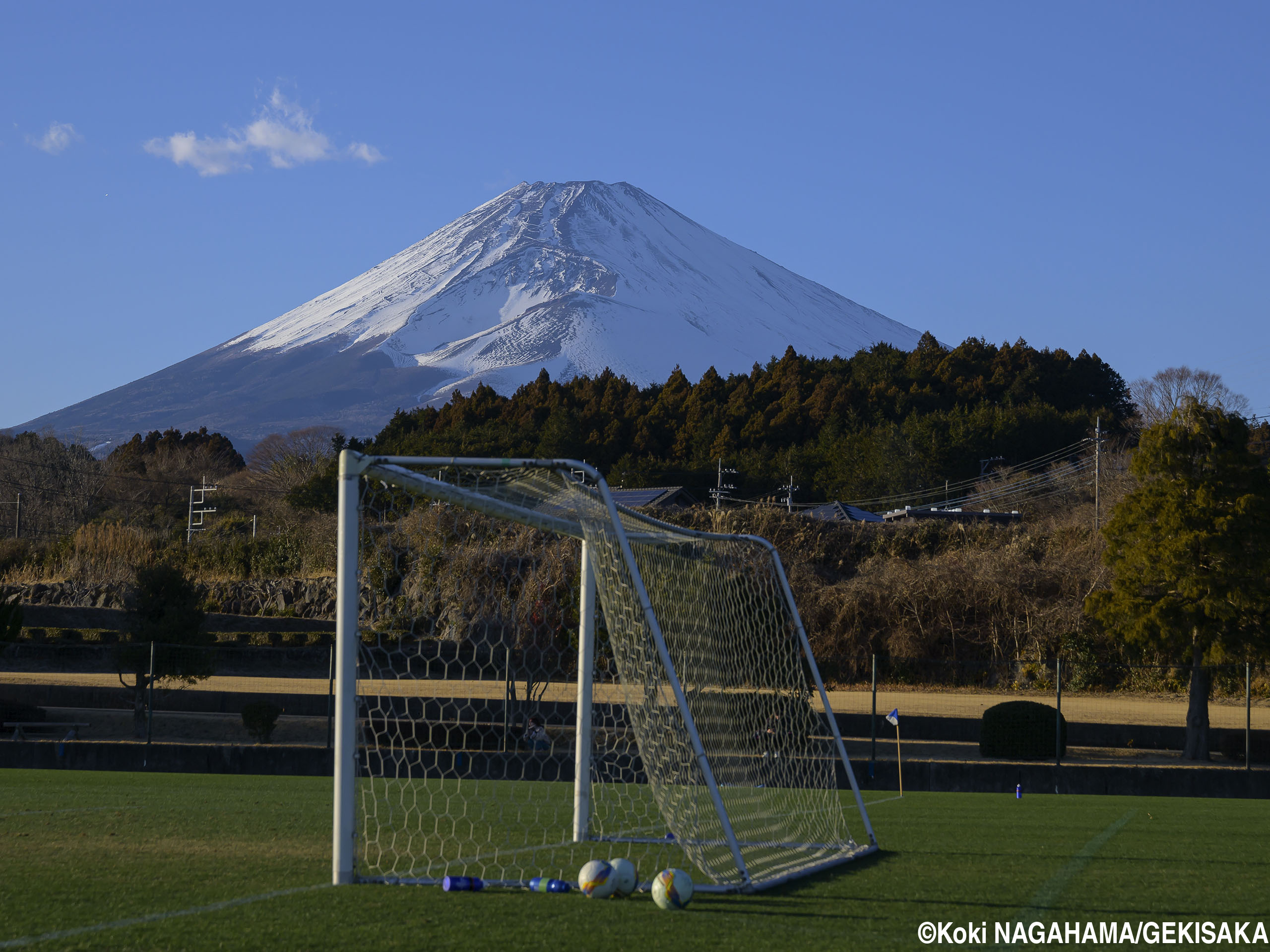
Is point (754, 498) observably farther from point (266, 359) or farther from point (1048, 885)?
point (266, 359)

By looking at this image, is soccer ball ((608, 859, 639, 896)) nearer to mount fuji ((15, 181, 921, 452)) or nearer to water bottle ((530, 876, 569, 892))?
water bottle ((530, 876, 569, 892))

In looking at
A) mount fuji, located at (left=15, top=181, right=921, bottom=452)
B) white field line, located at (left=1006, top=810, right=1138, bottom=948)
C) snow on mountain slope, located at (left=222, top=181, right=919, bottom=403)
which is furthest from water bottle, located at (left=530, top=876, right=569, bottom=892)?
snow on mountain slope, located at (left=222, top=181, right=919, bottom=403)

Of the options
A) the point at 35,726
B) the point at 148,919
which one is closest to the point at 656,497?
the point at 35,726

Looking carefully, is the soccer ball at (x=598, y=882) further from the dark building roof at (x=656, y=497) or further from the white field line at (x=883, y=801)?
the dark building roof at (x=656, y=497)

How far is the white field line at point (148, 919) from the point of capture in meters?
4.19

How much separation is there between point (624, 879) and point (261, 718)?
45.8 feet

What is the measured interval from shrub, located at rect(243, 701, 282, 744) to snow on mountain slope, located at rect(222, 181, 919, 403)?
12132 cm

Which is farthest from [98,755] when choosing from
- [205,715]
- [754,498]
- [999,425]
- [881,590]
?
[999,425]

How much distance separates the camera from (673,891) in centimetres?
513

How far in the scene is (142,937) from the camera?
4273 millimetres

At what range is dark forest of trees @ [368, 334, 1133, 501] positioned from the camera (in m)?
56.2

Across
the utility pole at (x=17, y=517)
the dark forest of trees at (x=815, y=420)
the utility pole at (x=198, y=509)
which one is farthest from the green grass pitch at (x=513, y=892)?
the utility pole at (x=17, y=517)

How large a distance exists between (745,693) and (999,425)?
47162 mm

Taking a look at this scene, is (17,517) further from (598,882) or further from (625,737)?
(598,882)
